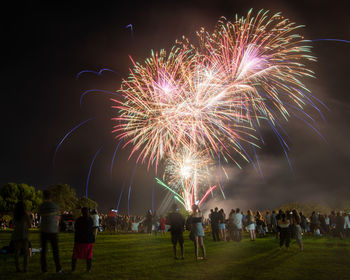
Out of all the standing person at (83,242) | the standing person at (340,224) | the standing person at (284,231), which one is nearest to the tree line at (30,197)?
the standing person at (340,224)

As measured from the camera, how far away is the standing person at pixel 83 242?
9664 millimetres

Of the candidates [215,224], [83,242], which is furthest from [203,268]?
[215,224]

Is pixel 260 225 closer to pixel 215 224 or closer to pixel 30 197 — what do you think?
pixel 215 224

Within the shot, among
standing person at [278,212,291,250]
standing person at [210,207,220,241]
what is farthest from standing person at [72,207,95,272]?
standing person at [210,207,220,241]

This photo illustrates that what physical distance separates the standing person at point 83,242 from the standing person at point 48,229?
0.59 m

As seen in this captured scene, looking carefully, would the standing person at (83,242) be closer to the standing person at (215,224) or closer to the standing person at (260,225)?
the standing person at (215,224)

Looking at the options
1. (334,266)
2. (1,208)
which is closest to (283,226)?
(334,266)

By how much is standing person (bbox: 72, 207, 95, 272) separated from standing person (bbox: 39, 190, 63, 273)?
595mm

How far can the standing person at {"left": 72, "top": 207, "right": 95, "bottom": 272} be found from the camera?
9.66 metres

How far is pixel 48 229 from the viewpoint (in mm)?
9180

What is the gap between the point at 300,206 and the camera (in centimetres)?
11812

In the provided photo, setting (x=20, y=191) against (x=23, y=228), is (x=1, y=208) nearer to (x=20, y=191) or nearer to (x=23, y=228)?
(x=20, y=191)

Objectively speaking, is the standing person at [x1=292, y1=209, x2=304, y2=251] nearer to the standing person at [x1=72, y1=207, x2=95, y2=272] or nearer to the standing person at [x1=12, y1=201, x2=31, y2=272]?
the standing person at [x1=72, y1=207, x2=95, y2=272]

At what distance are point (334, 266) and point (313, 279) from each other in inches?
104
